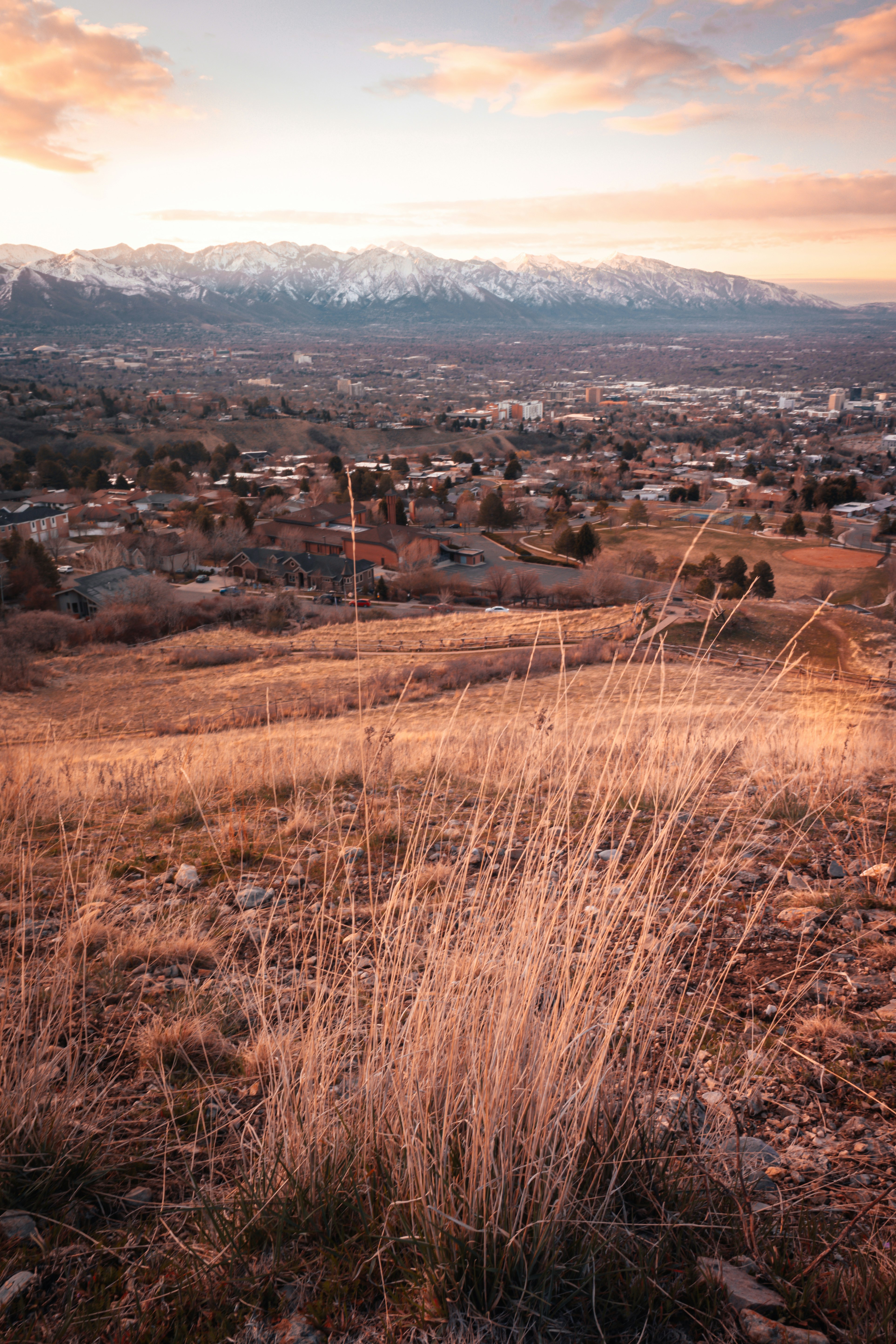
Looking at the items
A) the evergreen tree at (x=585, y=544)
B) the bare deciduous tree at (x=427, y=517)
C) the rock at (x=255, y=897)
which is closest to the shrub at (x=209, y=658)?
the rock at (x=255, y=897)

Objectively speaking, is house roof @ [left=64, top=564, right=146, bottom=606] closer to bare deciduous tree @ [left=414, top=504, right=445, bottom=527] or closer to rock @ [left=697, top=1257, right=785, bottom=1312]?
bare deciduous tree @ [left=414, top=504, right=445, bottom=527]

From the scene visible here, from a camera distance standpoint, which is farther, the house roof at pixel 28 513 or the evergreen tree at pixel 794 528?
the evergreen tree at pixel 794 528

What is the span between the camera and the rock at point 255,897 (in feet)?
10.6

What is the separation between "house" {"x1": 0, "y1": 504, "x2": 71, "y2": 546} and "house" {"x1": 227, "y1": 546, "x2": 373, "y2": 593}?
11913mm

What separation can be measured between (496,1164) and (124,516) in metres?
59.9

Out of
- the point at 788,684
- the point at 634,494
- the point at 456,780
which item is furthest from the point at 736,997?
the point at 634,494

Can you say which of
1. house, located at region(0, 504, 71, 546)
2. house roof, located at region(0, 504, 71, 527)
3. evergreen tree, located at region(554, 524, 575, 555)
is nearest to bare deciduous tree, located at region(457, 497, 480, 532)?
evergreen tree, located at region(554, 524, 575, 555)

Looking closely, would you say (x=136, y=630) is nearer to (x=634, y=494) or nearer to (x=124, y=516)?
(x=124, y=516)

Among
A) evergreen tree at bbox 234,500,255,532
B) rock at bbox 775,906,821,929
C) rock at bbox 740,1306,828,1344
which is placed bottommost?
evergreen tree at bbox 234,500,255,532

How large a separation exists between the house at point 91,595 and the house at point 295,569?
865cm

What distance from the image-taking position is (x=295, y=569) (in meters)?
45.8

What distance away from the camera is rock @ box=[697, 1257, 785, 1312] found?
1362mm

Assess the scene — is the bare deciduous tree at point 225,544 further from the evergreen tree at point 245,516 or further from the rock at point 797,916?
the rock at point 797,916

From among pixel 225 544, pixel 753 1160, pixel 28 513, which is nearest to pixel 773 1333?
pixel 753 1160
